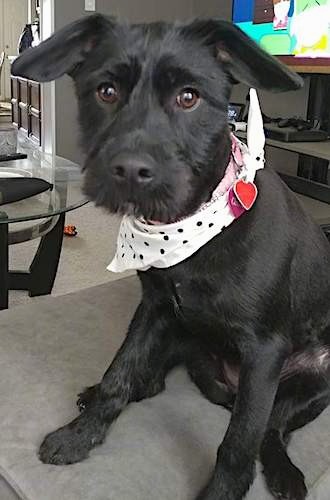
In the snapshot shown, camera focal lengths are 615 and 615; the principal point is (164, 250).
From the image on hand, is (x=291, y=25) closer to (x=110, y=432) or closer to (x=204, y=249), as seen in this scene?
(x=204, y=249)

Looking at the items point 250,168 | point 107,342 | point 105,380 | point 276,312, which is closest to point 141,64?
point 250,168

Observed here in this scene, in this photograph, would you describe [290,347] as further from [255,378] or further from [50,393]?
[50,393]

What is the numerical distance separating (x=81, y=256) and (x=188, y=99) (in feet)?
6.20

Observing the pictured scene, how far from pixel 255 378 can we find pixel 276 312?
108 mm

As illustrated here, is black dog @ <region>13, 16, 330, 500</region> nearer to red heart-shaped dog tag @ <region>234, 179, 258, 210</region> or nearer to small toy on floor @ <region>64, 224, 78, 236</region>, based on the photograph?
red heart-shaped dog tag @ <region>234, 179, 258, 210</region>

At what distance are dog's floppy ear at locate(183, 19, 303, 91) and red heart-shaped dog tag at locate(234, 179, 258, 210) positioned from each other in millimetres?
151

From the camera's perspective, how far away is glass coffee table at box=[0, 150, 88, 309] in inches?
77.2

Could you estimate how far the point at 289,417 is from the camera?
1.04 metres

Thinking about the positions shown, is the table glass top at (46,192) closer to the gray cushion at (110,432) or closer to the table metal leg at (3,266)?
the table metal leg at (3,266)

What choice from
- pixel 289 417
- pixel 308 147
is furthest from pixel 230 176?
pixel 308 147

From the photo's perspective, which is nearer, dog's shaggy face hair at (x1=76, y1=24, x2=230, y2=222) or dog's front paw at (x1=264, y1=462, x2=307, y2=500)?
dog's shaggy face hair at (x1=76, y1=24, x2=230, y2=222)

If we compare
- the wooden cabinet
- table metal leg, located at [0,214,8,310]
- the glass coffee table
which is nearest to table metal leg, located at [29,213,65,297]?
the glass coffee table

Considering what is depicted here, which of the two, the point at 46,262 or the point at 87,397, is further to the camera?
the point at 46,262

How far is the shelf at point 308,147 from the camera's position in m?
2.34
